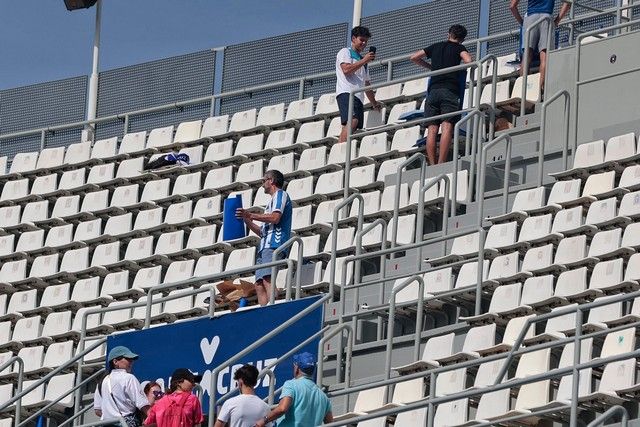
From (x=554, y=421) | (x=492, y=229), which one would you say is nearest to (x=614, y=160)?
(x=492, y=229)

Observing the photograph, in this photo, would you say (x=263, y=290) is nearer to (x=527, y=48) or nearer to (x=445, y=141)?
(x=445, y=141)

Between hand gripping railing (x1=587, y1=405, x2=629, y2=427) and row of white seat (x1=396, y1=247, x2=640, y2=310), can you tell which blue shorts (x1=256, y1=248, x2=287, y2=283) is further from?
hand gripping railing (x1=587, y1=405, x2=629, y2=427)

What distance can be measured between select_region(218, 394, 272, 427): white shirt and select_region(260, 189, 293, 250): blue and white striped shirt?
3.43m

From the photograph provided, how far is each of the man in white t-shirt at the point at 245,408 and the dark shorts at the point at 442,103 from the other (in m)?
4.71

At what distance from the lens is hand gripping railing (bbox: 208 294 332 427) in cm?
1278

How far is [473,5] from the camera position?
19141 millimetres

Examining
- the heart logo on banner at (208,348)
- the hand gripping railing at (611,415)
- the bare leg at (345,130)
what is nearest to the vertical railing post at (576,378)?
the hand gripping railing at (611,415)

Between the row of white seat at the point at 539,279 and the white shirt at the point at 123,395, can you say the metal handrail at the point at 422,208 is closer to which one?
the row of white seat at the point at 539,279

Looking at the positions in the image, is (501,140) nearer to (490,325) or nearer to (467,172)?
(467,172)

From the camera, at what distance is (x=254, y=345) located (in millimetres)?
13094

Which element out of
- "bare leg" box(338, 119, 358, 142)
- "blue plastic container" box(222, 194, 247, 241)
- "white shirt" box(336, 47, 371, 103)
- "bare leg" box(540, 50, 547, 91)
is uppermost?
"white shirt" box(336, 47, 371, 103)

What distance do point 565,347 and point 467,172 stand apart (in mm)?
2907

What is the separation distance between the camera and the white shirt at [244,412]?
36.8ft

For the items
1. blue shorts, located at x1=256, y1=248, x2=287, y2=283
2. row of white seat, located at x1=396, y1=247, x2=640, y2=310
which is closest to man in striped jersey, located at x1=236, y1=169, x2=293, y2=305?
blue shorts, located at x1=256, y1=248, x2=287, y2=283
